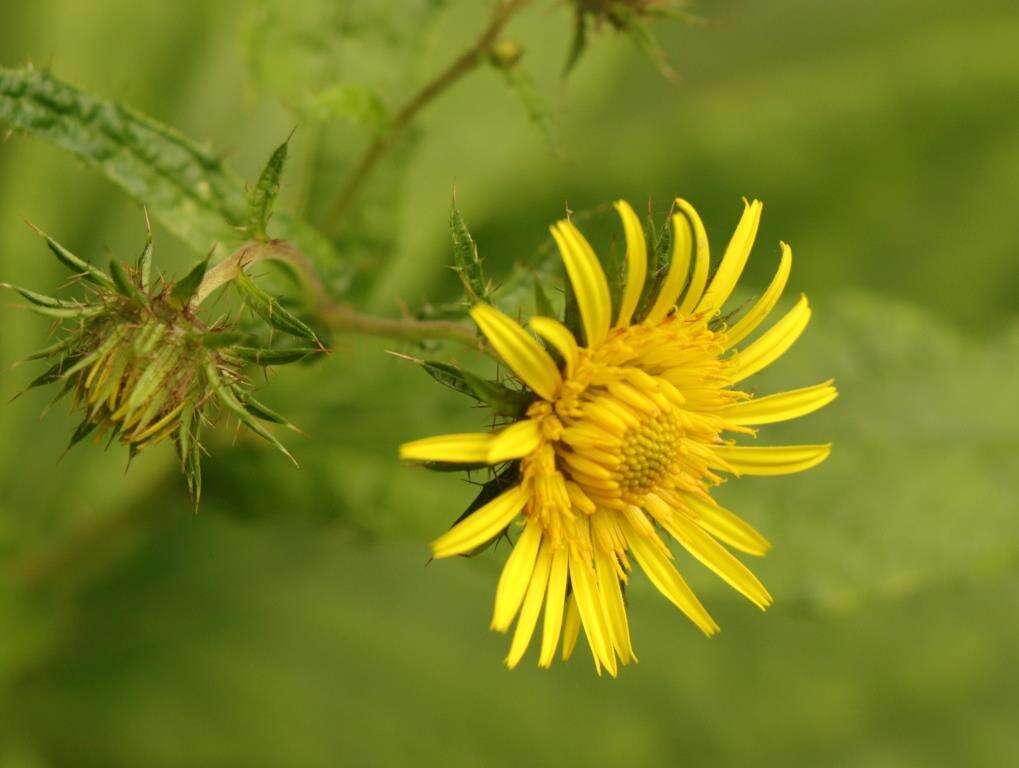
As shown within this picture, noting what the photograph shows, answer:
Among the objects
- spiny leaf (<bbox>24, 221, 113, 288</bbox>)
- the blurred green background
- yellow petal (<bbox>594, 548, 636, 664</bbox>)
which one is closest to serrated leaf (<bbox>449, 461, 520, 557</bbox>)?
yellow petal (<bbox>594, 548, 636, 664</bbox>)

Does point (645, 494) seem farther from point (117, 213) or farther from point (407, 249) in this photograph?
point (117, 213)

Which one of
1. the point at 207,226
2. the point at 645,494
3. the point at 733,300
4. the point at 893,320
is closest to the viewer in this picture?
the point at 645,494

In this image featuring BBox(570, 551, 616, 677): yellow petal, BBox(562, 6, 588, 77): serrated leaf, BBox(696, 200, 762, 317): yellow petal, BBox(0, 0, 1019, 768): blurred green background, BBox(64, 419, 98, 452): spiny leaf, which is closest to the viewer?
BBox(64, 419, 98, 452): spiny leaf

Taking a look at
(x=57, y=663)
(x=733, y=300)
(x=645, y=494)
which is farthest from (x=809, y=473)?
(x=57, y=663)

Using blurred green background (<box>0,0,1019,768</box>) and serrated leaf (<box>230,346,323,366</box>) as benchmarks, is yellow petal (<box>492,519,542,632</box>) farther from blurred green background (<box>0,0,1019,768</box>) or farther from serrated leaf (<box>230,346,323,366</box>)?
blurred green background (<box>0,0,1019,768</box>)

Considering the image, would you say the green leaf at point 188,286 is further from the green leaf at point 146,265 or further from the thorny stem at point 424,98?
the thorny stem at point 424,98

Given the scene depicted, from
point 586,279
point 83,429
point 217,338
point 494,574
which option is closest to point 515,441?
point 586,279
